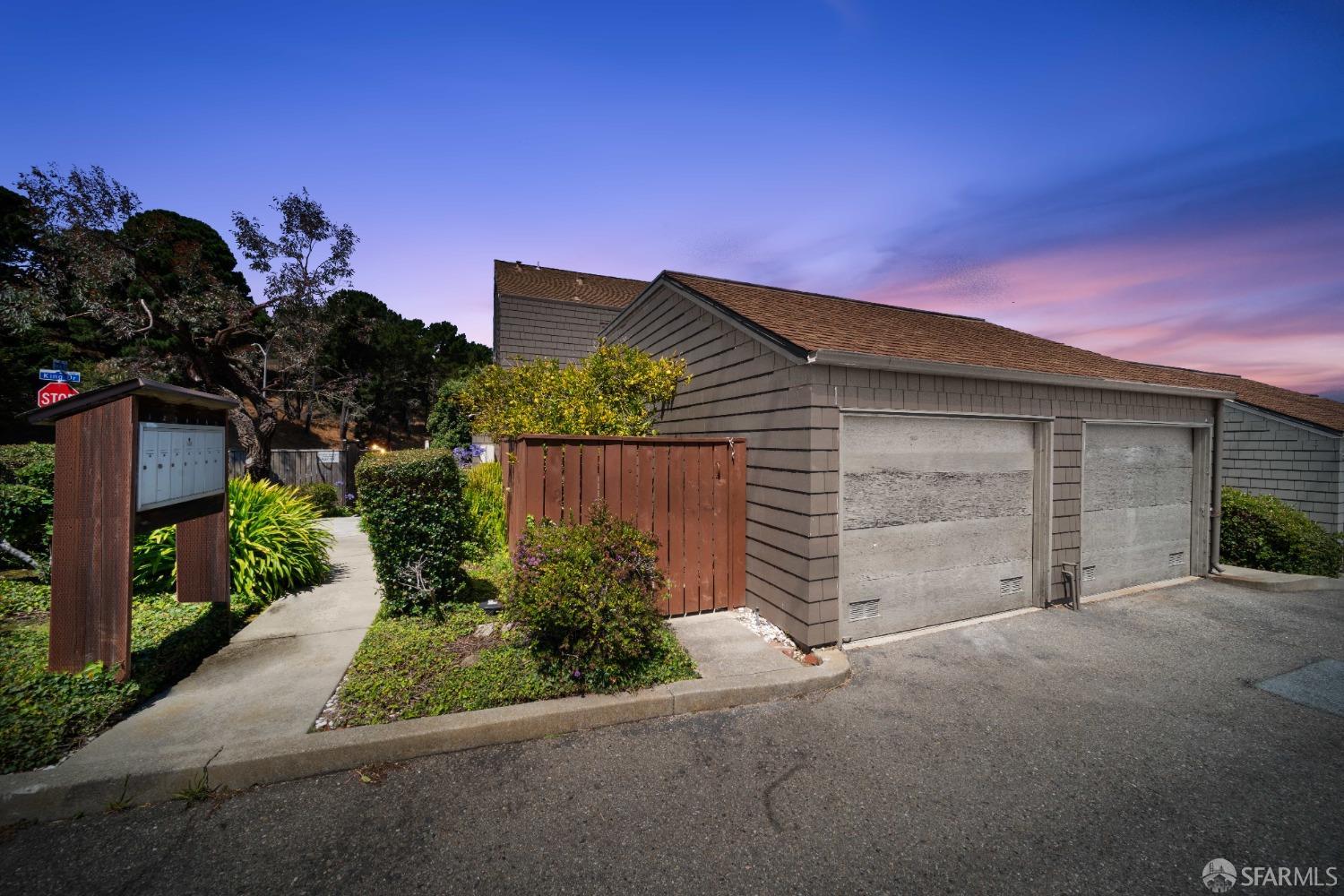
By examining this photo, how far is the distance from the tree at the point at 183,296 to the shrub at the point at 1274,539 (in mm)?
23327

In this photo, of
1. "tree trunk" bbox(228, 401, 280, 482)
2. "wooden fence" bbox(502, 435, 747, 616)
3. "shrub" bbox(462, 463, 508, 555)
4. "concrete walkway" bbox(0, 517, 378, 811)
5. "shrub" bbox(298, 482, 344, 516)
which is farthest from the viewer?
"tree trunk" bbox(228, 401, 280, 482)

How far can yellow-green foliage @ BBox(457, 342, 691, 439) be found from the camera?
293 inches

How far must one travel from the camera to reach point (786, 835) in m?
2.62

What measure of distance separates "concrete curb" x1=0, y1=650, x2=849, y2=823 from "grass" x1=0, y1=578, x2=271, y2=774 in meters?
0.33

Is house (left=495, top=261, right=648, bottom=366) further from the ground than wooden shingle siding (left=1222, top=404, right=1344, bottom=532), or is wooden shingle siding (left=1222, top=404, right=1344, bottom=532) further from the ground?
house (left=495, top=261, right=648, bottom=366)

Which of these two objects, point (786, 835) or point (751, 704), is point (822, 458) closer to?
point (751, 704)

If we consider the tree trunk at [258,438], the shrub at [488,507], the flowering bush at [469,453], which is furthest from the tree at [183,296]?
the shrub at [488,507]

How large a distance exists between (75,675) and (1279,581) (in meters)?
13.2

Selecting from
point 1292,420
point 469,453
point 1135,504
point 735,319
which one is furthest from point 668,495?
point 469,453

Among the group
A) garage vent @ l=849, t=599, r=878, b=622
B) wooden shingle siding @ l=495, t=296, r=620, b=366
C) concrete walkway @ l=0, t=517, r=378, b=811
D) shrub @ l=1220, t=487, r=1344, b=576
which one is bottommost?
concrete walkway @ l=0, t=517, r=378, b=811

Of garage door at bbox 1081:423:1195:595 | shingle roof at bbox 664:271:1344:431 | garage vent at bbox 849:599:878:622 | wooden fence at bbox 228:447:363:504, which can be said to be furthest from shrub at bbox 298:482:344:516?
garage door at bbox 1081:423:1195:595

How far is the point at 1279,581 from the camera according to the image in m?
7.06

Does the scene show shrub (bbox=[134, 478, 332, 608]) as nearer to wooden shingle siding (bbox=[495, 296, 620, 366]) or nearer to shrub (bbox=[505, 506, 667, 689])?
shrub (bbox=[505, 506, 667, 689])

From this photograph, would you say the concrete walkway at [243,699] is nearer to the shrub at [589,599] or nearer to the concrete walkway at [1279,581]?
the shrub at [589,599]
